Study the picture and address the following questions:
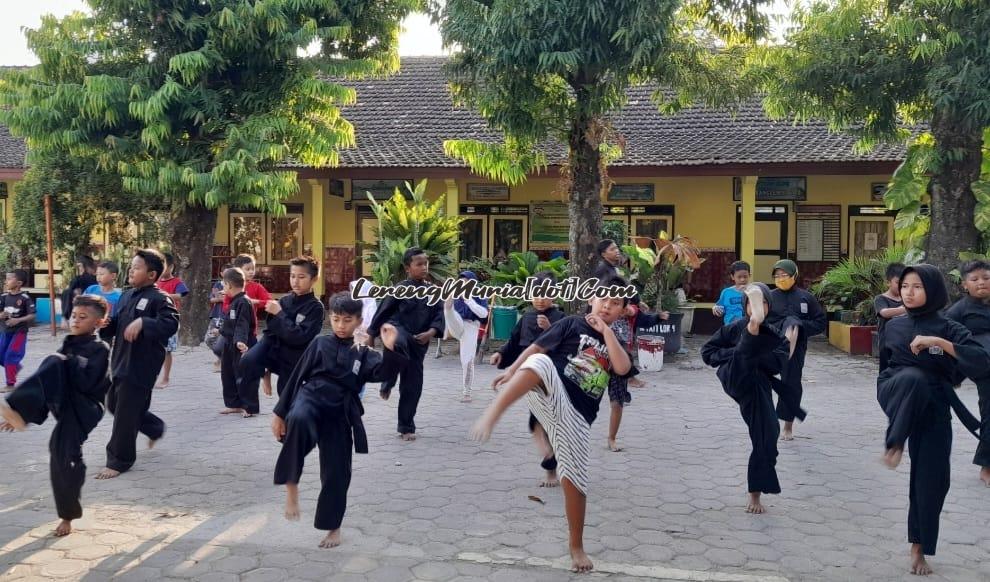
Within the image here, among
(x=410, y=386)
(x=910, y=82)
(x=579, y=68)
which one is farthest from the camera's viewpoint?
(x=910, y=82)

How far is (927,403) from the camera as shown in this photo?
4.59 meters

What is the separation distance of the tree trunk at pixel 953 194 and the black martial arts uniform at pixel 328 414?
10359 millimetres

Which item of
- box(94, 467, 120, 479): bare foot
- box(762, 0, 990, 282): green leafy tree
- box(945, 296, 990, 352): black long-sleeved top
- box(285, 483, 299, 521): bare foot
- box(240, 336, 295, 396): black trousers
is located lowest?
box(94, 467, 120, 479): bare foot

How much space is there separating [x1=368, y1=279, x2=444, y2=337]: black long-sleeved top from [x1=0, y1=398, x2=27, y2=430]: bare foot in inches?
136

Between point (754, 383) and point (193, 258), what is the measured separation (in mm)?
11238

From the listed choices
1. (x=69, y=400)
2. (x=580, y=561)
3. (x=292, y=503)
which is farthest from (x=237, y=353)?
(x=580, y=561)

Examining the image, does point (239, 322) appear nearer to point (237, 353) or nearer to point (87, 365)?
point (237, 353)

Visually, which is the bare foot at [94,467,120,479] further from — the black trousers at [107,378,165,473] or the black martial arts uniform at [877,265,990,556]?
the black martial arts uniform at [877,265,990,556]

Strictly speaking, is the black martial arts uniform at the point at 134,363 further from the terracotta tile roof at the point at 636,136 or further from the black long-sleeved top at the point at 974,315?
the terracotta tile roof at the point at 636,136

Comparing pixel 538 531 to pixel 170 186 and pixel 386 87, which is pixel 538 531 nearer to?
pixel 170 186

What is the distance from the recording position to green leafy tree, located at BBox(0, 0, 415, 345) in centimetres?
1270

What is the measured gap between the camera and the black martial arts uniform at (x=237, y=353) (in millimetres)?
8633

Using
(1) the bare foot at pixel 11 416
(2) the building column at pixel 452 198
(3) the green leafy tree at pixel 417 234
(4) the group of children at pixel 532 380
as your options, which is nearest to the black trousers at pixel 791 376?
(4) the group of children at pixel 532 380

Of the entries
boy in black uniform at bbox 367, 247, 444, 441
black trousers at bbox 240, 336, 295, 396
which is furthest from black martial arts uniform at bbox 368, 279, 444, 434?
black trousers at bbox 240, 336, 295, 396
